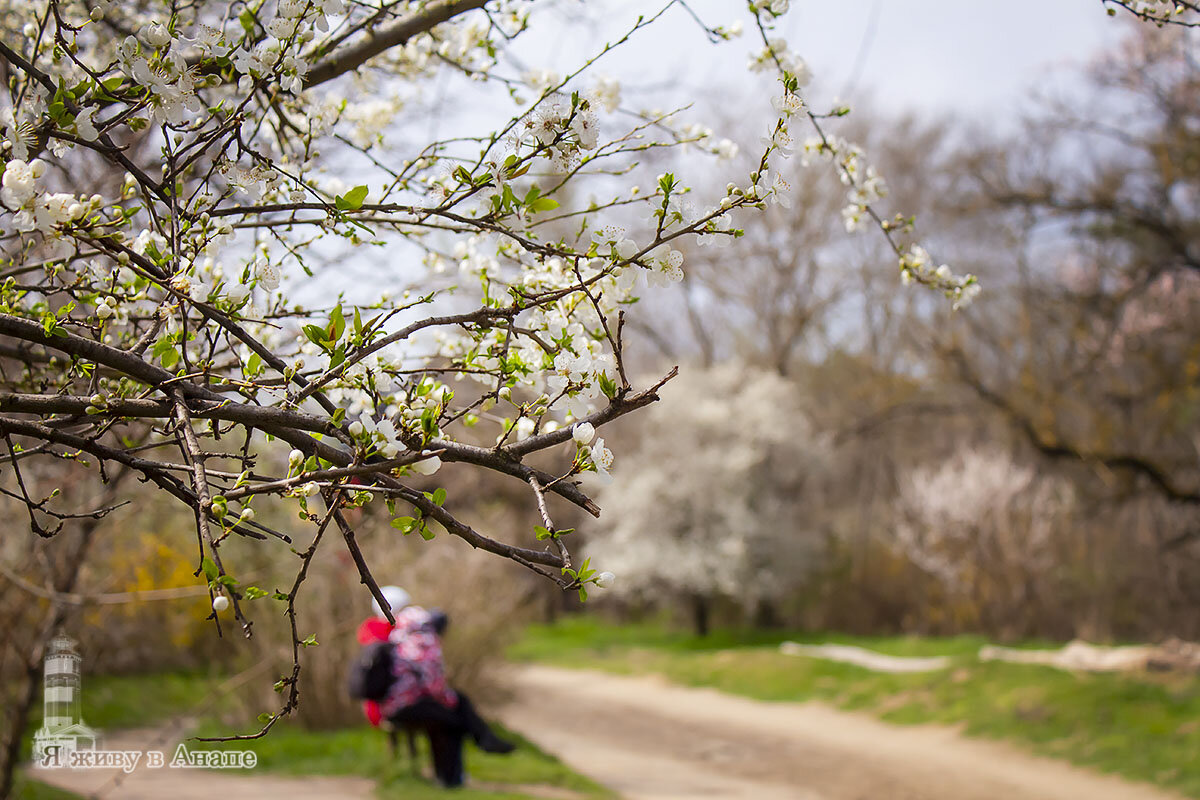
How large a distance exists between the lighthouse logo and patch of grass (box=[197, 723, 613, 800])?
901mm

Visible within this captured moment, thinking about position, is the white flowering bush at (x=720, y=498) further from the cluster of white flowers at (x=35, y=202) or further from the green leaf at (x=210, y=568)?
the green leaf at (x=210, y=568)

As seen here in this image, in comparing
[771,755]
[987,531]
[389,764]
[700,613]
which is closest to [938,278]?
[389,764]

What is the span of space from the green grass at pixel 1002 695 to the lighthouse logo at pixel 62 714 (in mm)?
4165

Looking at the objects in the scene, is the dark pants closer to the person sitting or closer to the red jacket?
the person sitting

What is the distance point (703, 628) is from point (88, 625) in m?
11.8

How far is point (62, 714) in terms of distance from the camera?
23.5 ft

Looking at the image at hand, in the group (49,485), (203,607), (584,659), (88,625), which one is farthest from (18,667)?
(584,659)

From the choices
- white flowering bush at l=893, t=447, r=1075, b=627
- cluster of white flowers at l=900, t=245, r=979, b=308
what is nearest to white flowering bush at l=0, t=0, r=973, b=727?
cluster of white flowers at l=900, t=245, r=979, b=308

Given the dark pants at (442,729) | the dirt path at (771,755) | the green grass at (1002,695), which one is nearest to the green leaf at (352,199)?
the dark pants at (442,729)

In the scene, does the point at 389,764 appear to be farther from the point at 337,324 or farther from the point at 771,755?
the point at 337,324

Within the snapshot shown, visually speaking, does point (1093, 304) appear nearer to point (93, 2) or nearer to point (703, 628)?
point (703, 628)

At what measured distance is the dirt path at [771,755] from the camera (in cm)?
733

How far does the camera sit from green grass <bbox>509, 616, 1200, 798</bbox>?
7.74 meters

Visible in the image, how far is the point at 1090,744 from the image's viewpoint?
8062 mm
